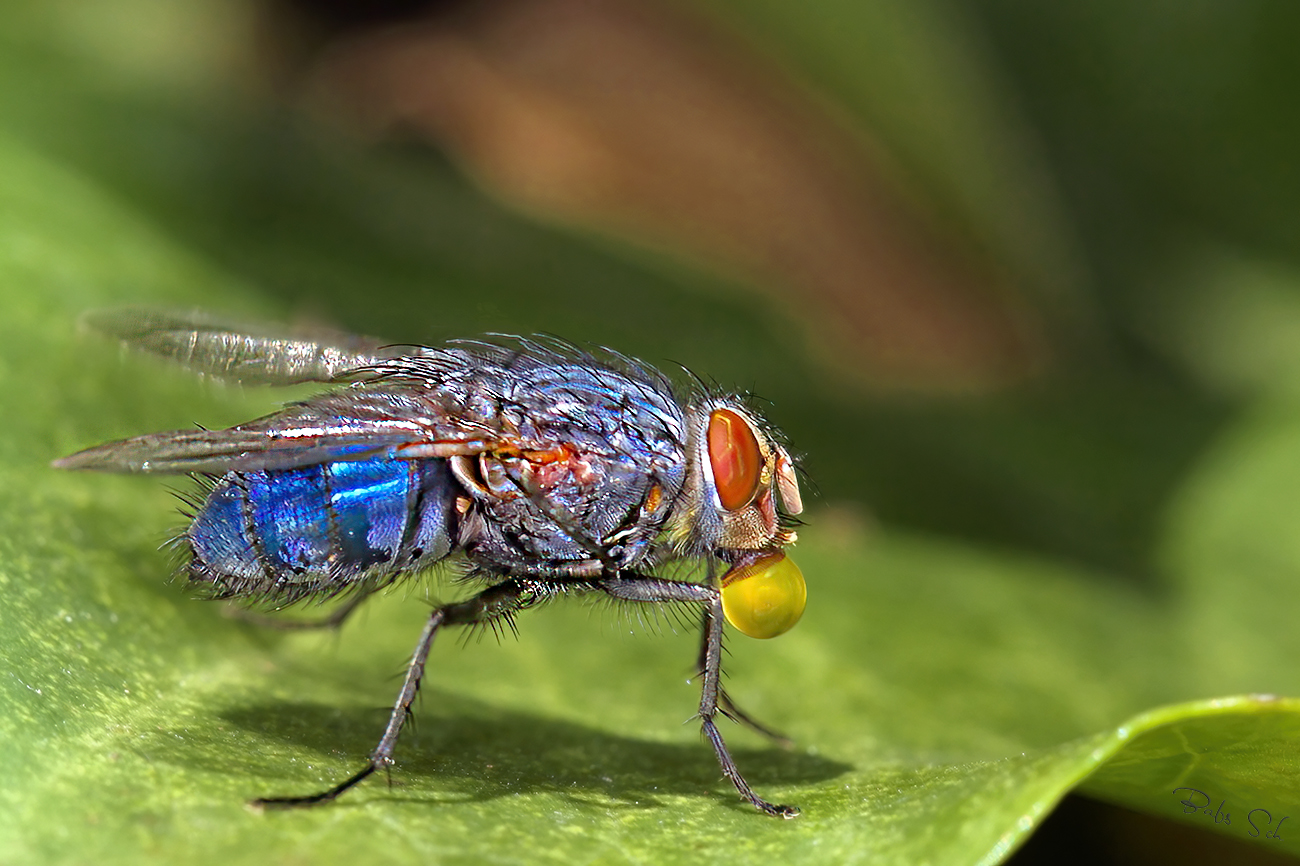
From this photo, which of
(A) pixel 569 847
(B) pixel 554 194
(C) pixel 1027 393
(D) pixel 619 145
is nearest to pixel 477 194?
(B) pixel 554 194

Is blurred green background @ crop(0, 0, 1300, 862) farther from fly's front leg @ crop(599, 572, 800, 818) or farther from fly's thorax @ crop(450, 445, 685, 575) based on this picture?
fly's thorax @ crop(450, 445, 685, 575)

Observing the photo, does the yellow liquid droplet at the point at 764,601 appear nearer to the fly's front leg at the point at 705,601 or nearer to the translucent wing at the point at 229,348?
the fly's front leg at the point at 705,601

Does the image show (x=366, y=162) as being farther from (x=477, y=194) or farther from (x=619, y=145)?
(x=619, y=145)

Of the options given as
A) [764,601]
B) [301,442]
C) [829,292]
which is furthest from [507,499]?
[829,292]

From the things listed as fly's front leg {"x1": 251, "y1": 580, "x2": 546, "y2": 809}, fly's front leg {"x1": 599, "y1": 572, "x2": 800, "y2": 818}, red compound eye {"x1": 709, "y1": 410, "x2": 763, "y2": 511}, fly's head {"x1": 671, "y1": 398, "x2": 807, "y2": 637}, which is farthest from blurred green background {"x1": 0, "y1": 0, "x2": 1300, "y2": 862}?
red compound eye {"x1": 709, "y1": 410, "x2": 763, "y2": 511}

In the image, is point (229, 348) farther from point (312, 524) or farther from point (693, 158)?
point (693, 158)
